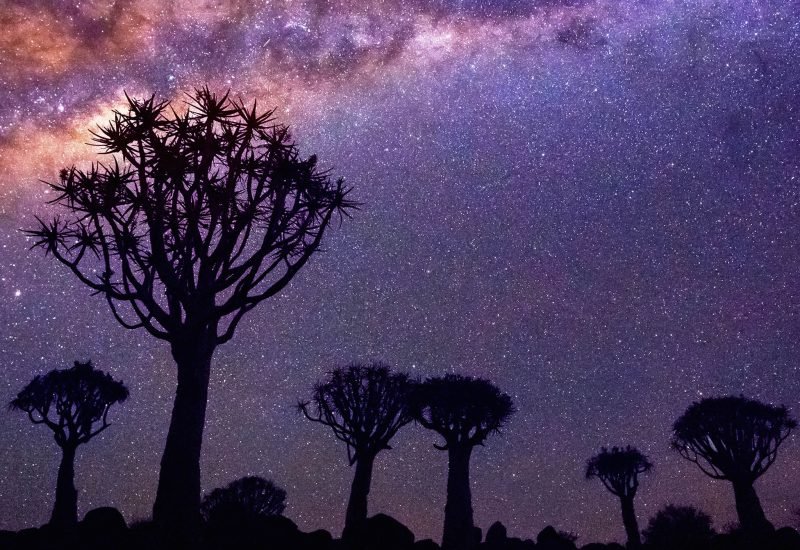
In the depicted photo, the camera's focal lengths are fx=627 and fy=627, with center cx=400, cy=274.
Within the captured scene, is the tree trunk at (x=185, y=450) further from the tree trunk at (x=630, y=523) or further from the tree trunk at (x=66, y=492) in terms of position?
the tree trunk at (x=630, y=523)

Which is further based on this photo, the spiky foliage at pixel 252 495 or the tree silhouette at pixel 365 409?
the spiky foliage at pixel 252 495

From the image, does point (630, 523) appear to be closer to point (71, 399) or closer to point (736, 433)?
point (736, 433)

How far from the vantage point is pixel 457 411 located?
68.6 feet

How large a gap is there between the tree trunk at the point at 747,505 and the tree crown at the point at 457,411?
8.57 metres

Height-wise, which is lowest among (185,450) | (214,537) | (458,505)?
(214,537)

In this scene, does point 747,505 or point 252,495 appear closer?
point 747,505

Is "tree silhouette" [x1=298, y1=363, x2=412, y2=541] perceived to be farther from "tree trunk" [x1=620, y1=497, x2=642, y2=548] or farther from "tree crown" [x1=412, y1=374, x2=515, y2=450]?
"tree trunk" [x1=620, y1=497, x2=642, y2=548]

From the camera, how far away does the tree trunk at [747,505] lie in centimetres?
2098

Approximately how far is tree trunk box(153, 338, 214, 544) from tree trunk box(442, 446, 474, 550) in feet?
39.6

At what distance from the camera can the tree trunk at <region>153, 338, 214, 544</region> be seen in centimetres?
855

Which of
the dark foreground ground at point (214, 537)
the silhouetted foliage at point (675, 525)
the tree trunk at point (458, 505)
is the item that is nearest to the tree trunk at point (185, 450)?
the dark foreground ground at point (214, 537)

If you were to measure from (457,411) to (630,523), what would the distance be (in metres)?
10.0

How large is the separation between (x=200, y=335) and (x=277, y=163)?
322 cm

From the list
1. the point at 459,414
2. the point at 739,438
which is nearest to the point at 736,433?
the point at 739,438
